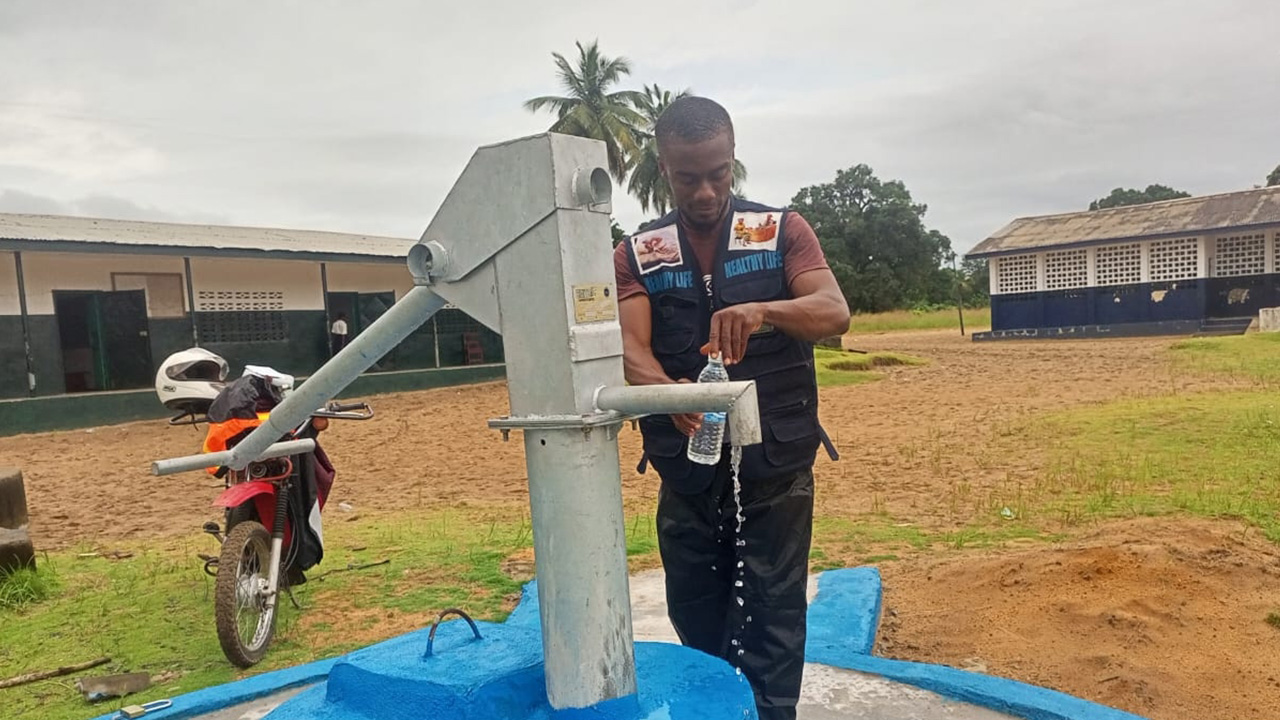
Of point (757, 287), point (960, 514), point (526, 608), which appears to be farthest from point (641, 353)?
point (960, 514)

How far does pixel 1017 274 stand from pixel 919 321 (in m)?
9.13

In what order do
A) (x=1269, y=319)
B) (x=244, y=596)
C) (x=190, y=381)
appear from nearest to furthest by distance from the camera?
(x=244, y=596), (x=190, y=381), (x=1269, y=319)

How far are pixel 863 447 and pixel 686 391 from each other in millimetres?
7271

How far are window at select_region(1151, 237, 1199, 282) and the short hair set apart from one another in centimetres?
2557

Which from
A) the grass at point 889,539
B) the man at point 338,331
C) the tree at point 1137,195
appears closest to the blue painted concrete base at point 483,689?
the grass at point 889,539

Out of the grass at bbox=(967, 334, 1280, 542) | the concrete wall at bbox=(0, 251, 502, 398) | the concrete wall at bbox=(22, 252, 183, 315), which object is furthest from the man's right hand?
the concrete wall at bbox=(22, 252, 183, 315)

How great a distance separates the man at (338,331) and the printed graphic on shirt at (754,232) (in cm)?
1466

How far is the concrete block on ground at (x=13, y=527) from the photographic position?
4.25 meters

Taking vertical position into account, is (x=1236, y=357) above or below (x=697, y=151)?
below

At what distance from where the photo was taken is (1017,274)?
85.4 ft

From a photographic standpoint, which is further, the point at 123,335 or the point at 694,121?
the point at 123,335

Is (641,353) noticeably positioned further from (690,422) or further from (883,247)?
(883,247)

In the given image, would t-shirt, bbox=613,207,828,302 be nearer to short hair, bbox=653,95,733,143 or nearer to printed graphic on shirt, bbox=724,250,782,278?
printed graphic on shirt, bbox=724,250,782,278

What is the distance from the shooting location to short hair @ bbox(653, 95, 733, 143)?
1734mm
